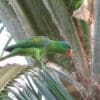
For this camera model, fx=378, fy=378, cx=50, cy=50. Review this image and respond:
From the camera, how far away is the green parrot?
1.44 metres

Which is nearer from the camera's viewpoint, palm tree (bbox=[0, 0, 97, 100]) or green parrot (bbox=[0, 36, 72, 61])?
green parrot (bbox=[0, 36, 72, 61])

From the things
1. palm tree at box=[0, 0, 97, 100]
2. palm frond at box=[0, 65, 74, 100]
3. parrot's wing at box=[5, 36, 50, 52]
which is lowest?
palm tree at box=[0, 0, 97, 100]

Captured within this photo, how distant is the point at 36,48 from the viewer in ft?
4.97

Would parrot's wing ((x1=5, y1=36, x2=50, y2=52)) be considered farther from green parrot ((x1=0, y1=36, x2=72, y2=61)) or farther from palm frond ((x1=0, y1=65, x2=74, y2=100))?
palm frond ((x1=0, y1=65, x2=74, y2=100))

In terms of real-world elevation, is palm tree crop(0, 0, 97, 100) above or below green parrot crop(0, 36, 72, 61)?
below

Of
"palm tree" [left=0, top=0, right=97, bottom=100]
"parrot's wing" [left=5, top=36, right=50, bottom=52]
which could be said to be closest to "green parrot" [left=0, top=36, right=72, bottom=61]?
"parrot's wing" [left=5, top=36, right=50, bottom=52]

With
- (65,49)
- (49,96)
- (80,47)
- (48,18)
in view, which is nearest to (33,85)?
(49,96)

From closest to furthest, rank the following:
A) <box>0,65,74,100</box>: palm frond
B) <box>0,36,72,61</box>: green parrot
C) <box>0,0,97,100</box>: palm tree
Answer: 1. <box>0,65,74,100</box>: palm frond
2. <box>0,36,72,61</box>: green parrot
3. <box>0,0,97,100</box>: palm tree

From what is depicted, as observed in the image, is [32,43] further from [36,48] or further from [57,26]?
[57,26]

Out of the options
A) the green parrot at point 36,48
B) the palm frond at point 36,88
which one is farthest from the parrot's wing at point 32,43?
the palm frond at point 36,88

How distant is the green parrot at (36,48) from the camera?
1.44 metres

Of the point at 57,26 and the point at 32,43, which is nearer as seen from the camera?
the point at 32,43

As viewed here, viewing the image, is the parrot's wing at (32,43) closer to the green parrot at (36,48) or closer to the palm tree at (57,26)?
the green parrot at (36,48)

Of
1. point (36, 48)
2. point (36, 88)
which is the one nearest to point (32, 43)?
point (36, 48)
